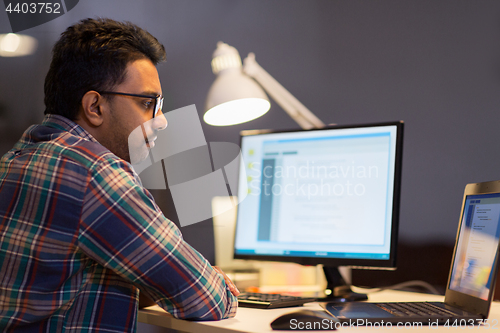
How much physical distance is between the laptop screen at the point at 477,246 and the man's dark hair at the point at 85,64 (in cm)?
87

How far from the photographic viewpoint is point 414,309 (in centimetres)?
90

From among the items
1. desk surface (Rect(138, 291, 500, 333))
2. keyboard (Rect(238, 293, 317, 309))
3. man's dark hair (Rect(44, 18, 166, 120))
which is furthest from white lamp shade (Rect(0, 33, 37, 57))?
keyboard (Rect(238, 293, 317, 309))

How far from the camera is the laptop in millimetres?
847

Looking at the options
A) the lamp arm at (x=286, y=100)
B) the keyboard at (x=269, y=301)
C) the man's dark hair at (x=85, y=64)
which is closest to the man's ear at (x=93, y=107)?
the man's dark hair at (x=85, y=64)

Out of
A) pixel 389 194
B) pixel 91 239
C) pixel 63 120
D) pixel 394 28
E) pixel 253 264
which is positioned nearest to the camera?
pixel 91 239

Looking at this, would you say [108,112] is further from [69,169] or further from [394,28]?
[394,28]

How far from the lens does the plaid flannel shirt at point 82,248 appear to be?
81cm

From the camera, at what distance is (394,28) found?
1.73 meters

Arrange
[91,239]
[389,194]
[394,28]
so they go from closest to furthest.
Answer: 1. [91,239]
2. [389,194]
3. [394,28]

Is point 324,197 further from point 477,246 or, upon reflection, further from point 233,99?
point 233,99

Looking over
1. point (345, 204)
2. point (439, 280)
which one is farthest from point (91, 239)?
point (439, 280)

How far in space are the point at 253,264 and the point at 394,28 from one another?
105cm

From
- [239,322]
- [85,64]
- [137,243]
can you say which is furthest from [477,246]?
[85,64]

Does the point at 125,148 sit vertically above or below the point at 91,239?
above
